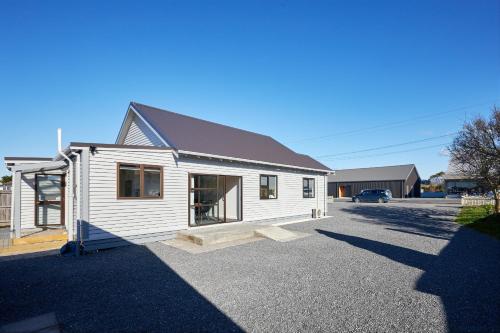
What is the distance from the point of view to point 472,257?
27.5ft

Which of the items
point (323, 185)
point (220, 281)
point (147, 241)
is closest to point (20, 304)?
point (220, 281)

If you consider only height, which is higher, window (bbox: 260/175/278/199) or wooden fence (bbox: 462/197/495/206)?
window (bbox: 260/175/278/199)

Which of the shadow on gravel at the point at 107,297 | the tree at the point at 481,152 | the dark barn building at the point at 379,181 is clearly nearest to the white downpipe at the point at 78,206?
the shadow on gravel at the point at 107,297

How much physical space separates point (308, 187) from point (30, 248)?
563 inches

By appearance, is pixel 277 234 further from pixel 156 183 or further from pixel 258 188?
pixel 156 183

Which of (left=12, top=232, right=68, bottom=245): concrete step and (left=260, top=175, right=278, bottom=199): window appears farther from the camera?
(left=260, top=175, right=278, bottom=199): window

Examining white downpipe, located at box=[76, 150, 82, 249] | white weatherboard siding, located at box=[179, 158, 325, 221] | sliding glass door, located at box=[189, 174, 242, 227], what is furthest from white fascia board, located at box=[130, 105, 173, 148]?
white downpipe, located at box=[76, 150, 82, 249]

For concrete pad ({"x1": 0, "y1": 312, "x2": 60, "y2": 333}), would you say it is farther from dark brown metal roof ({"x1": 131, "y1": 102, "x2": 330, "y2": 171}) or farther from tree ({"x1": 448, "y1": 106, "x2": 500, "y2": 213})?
tree ({"x1": 448, "y1": 106, "x2": 500, "y2": 213})

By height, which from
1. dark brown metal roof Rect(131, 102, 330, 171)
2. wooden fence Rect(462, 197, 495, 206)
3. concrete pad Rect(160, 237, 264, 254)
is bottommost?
wooden fence Rect(462, 197, 495, 206)

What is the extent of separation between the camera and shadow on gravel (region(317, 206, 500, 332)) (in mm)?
4430

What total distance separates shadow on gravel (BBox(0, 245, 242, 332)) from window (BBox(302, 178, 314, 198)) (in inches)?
462

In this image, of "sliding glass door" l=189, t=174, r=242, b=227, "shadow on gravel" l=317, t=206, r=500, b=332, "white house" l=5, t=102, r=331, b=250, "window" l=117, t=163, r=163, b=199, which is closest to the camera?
"shadow on gravel" l=317, t=206, r=500, b=332

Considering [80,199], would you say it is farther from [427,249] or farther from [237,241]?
[427,249]

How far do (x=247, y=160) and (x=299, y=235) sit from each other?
406 centimetres
